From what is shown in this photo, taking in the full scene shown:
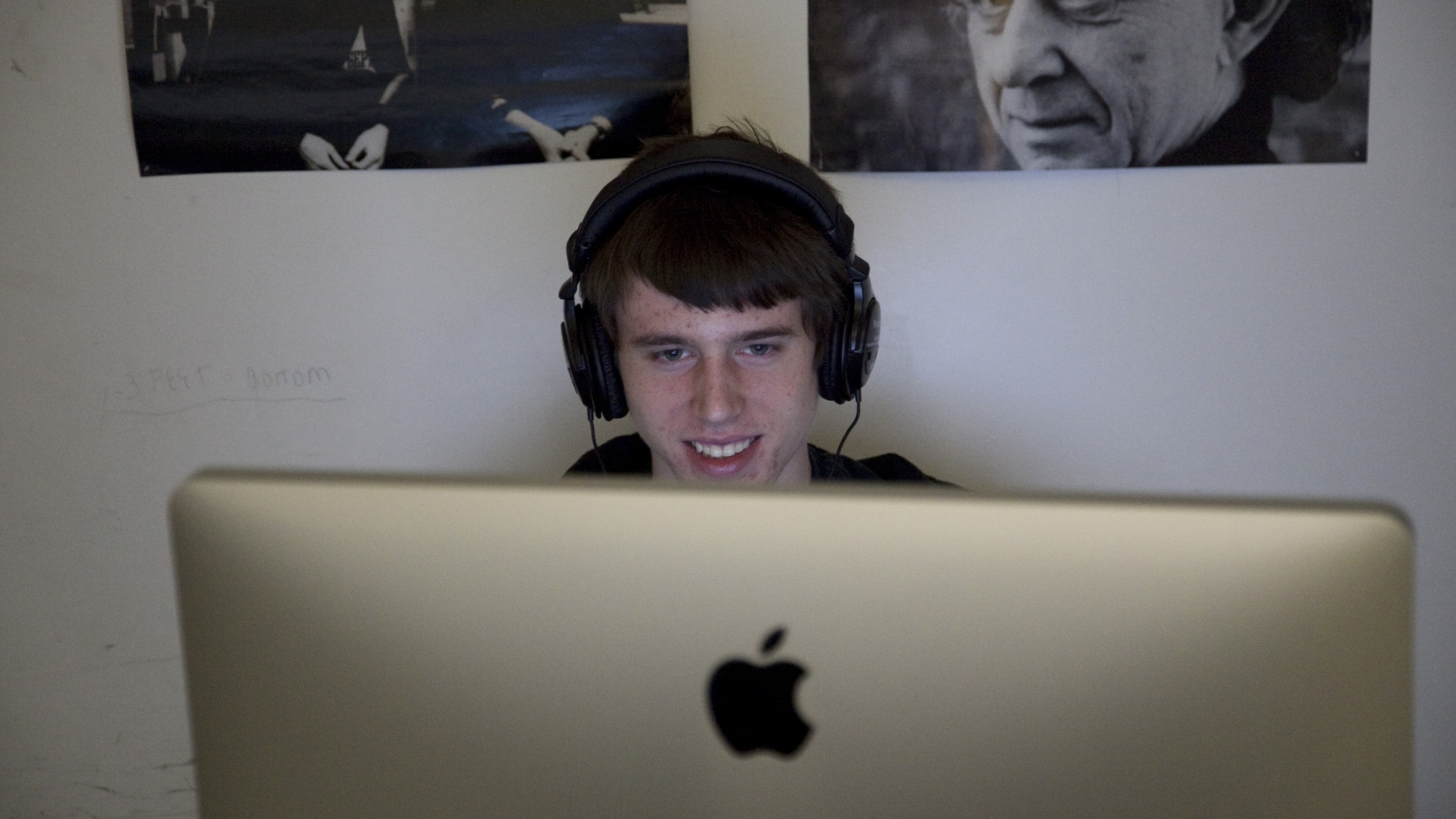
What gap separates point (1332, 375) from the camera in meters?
1.46

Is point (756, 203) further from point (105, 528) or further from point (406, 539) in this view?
point (105, 528)

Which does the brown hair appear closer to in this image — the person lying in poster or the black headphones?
the black headphones

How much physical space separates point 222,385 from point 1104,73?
1.31m

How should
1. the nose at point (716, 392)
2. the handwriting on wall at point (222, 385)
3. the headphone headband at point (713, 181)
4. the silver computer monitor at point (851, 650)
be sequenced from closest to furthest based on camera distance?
the silver computer monitor at point (851, 650)
the headphone headband at point (713, 181)
the nose at point (716, 392)
the handwriting on wall at point (222, 385)

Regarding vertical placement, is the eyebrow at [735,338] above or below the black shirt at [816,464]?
above

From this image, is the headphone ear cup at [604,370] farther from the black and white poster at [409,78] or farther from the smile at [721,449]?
the black and white poster at [409,78]

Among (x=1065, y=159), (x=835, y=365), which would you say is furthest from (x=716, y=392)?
(x=1065, y=159)

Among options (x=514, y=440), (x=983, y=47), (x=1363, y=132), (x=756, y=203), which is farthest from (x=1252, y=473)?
(x=514, y=440)

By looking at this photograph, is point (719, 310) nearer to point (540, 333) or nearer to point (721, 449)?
point (721, 449)

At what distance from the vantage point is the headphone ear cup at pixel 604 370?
1168 mm

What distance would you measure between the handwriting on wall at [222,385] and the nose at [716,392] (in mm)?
675

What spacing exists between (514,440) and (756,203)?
0.63 m

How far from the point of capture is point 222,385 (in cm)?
156

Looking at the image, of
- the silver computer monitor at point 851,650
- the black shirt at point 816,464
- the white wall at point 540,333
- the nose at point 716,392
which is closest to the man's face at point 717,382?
the nose at point 716,392
